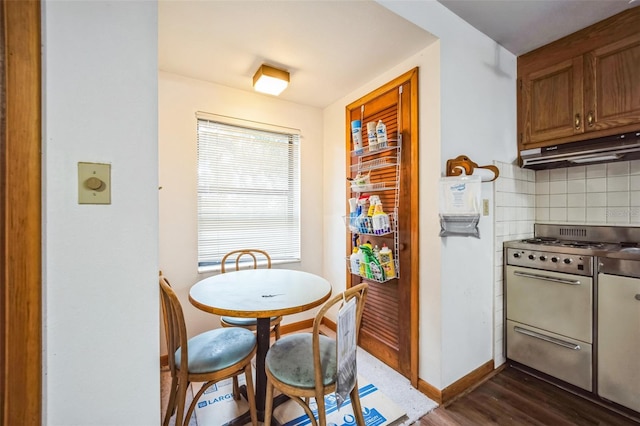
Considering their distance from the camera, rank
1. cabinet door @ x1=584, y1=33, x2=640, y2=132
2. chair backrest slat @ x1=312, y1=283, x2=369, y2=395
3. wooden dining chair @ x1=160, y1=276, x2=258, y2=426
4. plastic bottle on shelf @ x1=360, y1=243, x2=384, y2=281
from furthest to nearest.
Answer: plastic bottle on shelf @ x1=360, y1=243, x2=384, y2=281 < cabinet door @ x1=584, y1=33, x2=640, y2=132 < wooden dining chair @ x1=160, y1=276, x2=258, y2=426 < chair backrest slat @ x1=312, y1=283, x2=369, y2=395

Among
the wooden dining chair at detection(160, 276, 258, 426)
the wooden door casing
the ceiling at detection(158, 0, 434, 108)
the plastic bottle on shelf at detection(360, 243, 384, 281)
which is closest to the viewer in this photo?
the wooden door casing

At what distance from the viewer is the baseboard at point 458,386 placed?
1.70 metres

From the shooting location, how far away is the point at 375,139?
2008 millimetres

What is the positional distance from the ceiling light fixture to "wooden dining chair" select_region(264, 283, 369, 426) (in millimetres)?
1649

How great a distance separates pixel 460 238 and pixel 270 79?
1.79 metres

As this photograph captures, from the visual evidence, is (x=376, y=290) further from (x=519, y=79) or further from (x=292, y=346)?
(x=519, y=79)

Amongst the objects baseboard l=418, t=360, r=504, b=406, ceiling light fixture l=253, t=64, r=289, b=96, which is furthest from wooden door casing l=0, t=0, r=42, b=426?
baseboard l=418, t=360, r=504, b=406

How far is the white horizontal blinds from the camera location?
7.59ft

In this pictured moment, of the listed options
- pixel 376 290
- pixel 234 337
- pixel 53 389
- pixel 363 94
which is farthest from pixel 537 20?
pixel 53 389

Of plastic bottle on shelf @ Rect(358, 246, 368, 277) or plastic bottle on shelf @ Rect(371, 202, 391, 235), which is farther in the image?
plastic bottle on shelf @ Rect(358, 246, 368, 277)

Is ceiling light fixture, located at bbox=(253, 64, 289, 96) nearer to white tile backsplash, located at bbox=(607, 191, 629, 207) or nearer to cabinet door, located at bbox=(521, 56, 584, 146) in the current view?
cabinet door, located at bbox=(521, 56, 584, 146)

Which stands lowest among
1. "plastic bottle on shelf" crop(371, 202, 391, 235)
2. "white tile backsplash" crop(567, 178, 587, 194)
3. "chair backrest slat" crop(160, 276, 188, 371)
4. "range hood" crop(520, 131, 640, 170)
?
"chair backrest slat" crop(160, 276, 188, 371)

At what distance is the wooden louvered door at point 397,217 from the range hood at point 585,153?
3.50ft

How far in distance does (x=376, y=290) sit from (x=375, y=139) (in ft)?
3.96
